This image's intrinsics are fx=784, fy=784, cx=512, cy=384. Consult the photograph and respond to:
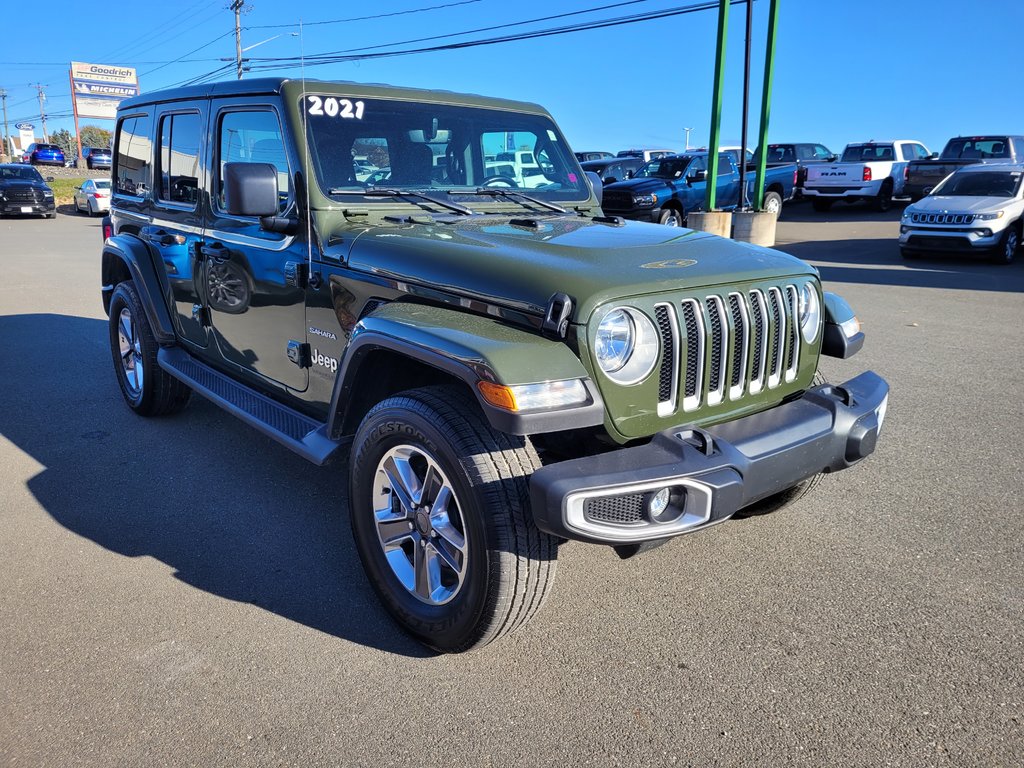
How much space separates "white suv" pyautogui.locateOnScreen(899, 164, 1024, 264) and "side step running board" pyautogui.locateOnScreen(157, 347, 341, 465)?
1210cm

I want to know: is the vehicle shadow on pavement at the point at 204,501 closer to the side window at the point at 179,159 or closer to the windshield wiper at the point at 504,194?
the side window at the point at 179,159

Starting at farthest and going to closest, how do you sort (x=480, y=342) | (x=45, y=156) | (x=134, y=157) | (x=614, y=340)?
(x=45, y=156)
(x=134, y=157)
(x=614, y=340)
(x=480, y=342)

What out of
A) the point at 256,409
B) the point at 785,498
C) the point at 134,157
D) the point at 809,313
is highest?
Result: the point at 134,157

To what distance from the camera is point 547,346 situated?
8.11 ft

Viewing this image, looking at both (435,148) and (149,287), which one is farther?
(149,287)

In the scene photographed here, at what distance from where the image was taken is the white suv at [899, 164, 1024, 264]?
40.5ft

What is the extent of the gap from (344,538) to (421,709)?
4.12 ft

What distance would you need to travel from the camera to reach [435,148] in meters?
3.81

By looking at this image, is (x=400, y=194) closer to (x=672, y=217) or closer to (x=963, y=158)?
(x=672, y=217)

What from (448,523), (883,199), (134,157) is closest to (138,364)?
(134,157)

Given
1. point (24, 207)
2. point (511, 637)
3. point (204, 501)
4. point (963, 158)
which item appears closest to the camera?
point (511, 637)

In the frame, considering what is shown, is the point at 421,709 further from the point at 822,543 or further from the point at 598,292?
the point at 822,543

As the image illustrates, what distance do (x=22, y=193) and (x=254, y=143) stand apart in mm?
23677

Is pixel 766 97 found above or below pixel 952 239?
above
